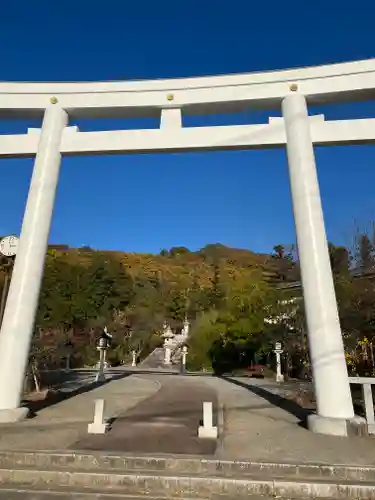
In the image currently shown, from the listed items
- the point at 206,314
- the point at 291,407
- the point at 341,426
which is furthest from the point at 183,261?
the point at 341,426

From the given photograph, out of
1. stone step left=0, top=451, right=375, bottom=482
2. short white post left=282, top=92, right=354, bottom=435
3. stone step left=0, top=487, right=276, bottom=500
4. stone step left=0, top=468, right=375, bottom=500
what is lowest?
stone step left=0, top=487, right=276, bottom=500

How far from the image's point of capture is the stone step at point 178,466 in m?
4.00

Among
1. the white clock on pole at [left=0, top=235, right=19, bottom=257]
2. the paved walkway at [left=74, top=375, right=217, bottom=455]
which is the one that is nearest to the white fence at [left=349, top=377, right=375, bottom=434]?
the paved walkway at [left=74, top=375, right=217, bottom=455]

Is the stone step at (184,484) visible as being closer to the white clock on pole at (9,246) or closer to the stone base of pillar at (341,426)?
the stone base of pillar at (341,426)

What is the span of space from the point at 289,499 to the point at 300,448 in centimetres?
119

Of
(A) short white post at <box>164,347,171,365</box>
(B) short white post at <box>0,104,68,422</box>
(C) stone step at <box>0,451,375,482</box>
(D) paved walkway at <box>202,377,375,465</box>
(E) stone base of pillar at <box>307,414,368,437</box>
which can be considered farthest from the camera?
(A) short white post at <box>164,347,171,365</box>

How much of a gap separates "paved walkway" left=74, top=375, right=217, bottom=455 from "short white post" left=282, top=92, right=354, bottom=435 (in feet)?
6.27

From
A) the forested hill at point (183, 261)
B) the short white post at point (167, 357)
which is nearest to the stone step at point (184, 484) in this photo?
the short white post at point (167, 357)

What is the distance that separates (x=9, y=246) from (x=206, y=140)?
4.52 metres

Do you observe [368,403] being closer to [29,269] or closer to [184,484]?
[184,484]

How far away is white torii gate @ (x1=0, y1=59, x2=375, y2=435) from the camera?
5.88 metres

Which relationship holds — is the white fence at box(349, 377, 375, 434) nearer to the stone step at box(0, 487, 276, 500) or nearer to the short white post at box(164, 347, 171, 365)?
the stone step at box(0, 487, 276, 500)

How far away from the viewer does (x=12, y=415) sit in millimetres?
6113

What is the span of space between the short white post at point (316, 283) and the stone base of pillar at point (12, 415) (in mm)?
4885
